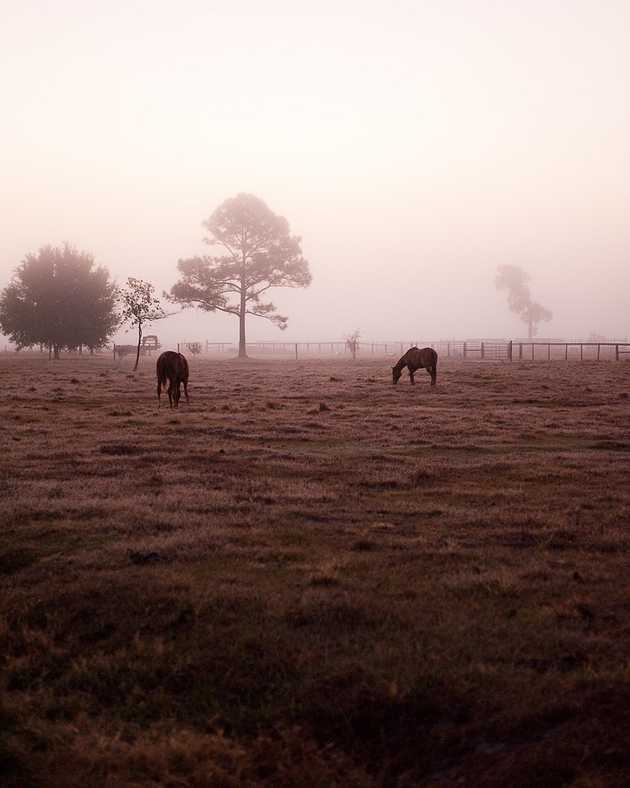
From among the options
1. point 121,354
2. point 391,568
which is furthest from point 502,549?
point 121,354

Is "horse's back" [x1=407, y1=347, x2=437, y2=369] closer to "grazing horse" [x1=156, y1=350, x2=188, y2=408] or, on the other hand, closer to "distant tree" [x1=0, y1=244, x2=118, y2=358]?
"grazing horse" [x1=156, y1=350, x2=188, y2=408]

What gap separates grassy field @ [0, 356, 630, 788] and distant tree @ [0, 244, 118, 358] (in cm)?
4522

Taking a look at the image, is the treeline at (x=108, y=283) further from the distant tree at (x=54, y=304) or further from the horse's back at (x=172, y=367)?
the horse's back at (x=172, y=367)

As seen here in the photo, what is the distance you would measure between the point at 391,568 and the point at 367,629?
1349 millimetres

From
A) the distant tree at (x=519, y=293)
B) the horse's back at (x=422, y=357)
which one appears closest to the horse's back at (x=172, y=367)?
the horse's back at (x=422, y=357)

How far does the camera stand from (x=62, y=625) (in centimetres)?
539

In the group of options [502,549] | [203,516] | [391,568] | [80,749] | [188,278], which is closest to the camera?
[80,749]

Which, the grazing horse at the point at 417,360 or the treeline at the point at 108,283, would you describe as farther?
the treeline at the point at 108,283

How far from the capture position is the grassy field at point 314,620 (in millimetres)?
3764

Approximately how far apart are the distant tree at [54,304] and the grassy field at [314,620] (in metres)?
45.2

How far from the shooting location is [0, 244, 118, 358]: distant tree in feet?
177

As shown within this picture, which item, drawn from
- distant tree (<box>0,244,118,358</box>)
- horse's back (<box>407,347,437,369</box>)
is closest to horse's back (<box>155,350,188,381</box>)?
horse's back (<box>407,347,437,369</box>)

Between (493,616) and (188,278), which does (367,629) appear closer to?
(493,616)

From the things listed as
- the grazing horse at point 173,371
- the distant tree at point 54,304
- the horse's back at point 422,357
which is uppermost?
the distant tree at point 54,304
